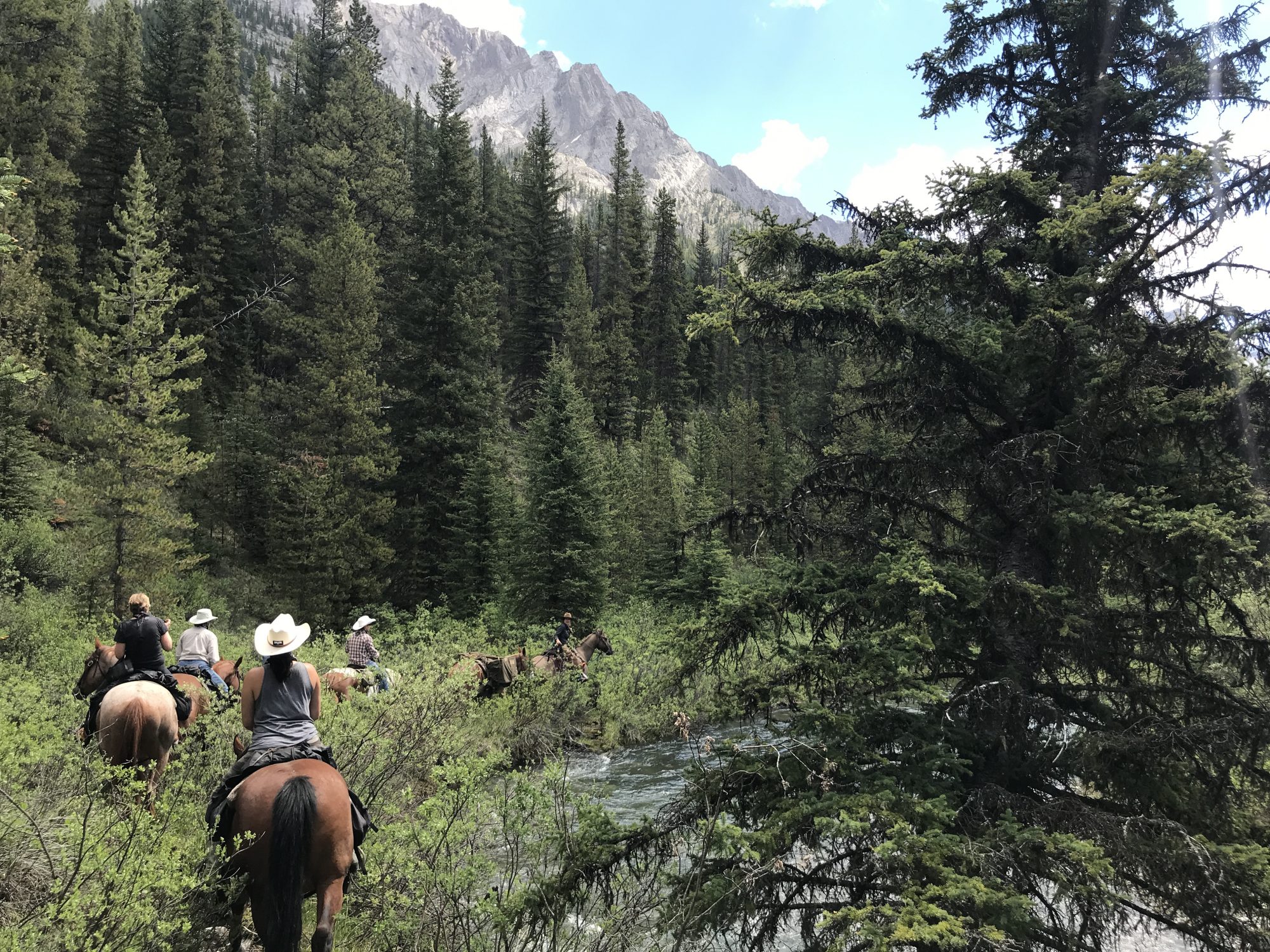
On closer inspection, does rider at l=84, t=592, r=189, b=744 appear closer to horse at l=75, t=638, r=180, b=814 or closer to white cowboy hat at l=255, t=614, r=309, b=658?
horse at l=75, t=638, r=180, b=814

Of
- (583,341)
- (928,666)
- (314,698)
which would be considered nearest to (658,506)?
(583,341)

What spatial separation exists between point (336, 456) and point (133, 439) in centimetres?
633

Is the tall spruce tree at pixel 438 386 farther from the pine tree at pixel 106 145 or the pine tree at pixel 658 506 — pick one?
the pine tree at pixel 106 145

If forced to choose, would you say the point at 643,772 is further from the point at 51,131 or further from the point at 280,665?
the point at 51,131

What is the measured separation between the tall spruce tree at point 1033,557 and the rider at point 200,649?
298 inches

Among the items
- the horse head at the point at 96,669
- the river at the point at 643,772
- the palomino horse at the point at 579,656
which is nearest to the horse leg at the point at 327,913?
the river at the point at 643,772

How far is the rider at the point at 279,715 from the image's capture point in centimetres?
532

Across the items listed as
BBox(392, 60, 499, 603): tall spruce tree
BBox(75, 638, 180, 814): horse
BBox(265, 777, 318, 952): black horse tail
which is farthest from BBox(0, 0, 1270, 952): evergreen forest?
BBox(392, 60, 499, 603): tall spruce tree

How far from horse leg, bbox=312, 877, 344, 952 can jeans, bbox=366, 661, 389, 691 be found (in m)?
7.84

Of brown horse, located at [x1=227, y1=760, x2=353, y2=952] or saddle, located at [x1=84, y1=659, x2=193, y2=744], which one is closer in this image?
brown horse, located at [x1=227, y1=760, x2=353, y2=952]

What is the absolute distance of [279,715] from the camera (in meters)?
5.55

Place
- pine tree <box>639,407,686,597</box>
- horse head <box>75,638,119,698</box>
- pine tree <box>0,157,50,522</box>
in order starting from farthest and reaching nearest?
1. pine tree <box>639,407,686,597</box>
2. pine tree <box>0,157,50,522</box>
3. horse head <box>75,638,119,698</box>

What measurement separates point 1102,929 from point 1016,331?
5.11 metres

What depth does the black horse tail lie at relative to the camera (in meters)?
4.62
